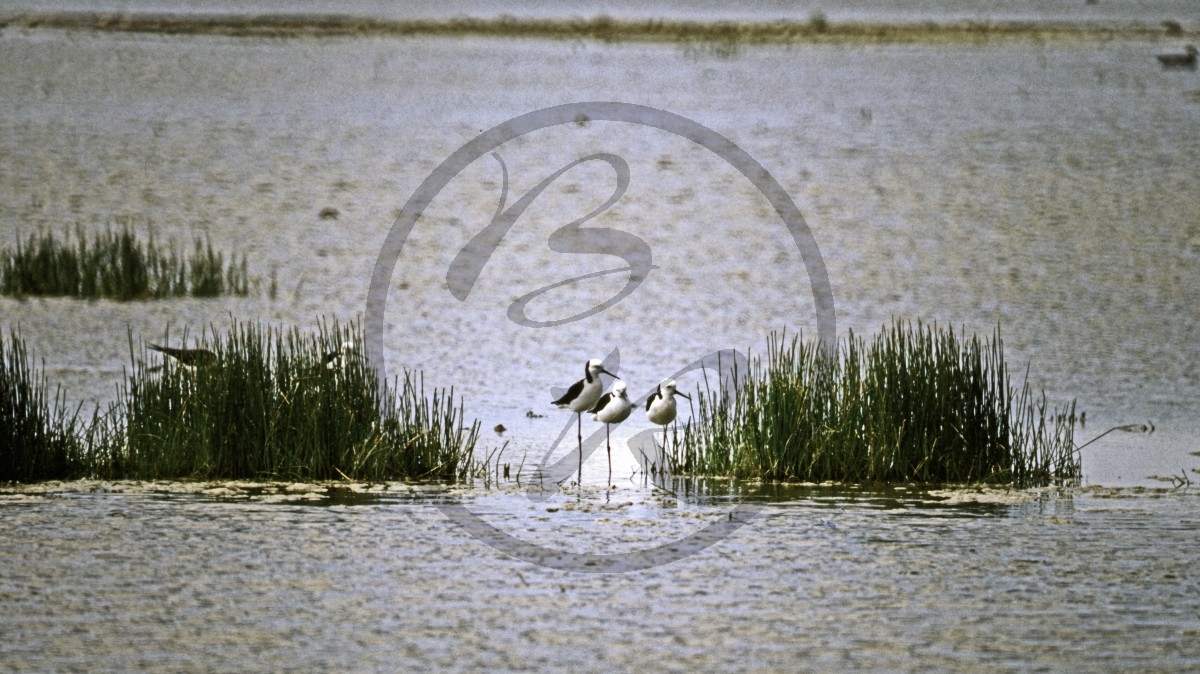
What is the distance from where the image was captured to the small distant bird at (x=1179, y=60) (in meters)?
35.6

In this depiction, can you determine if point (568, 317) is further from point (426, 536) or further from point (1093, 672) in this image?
point (1093, 672)

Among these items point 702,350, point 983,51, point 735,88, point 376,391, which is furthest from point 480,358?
point 983,51

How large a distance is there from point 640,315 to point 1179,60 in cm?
2285

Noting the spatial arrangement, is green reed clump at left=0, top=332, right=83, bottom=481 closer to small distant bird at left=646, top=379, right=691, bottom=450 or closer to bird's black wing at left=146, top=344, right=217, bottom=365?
bird's black wing at left=146, top=344, right=217, bottom=365

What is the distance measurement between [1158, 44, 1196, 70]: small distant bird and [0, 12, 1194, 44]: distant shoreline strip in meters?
4.04

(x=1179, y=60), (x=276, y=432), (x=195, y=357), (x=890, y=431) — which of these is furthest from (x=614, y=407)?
(x=1179, y=60)

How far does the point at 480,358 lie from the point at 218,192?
911cm

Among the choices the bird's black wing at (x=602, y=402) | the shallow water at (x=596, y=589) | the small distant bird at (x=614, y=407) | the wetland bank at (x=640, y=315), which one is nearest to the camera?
the shallow water at (x=596, y=589)

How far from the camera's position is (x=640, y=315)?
1628 centimetres

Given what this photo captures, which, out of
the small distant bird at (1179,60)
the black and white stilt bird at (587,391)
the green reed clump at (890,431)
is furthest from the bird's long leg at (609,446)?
the small distant bird at (1179,60)

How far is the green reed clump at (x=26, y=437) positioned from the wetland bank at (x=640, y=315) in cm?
27

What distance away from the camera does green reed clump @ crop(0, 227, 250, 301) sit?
1703 cm

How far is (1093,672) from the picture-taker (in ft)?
22.7

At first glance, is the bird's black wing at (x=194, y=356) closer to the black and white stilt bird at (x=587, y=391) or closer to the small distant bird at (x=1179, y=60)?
the black and white stilt bird at (x=587, y=391)
